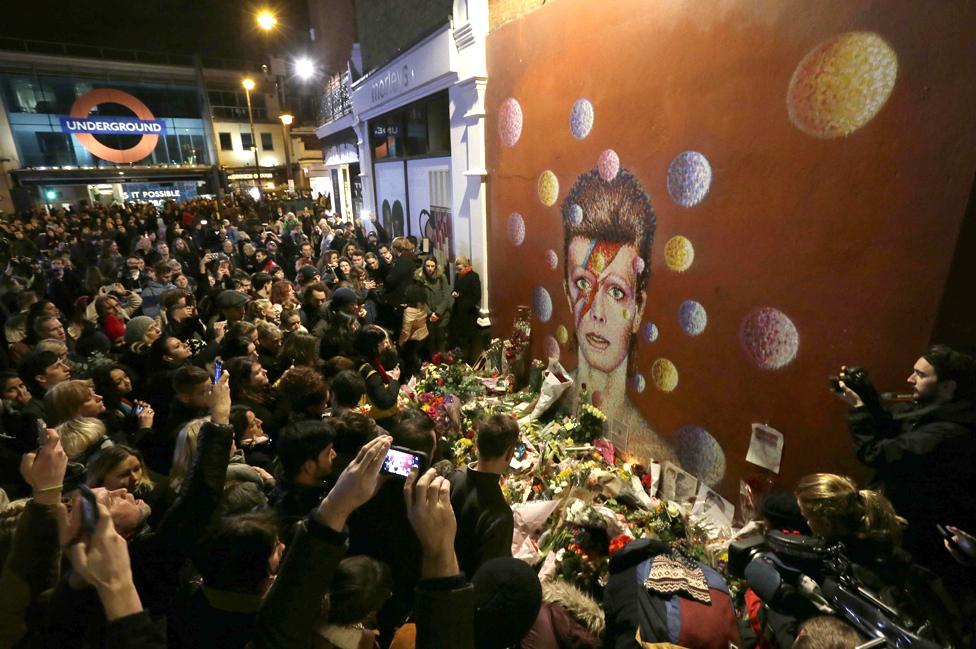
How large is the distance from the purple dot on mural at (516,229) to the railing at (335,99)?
8235mm

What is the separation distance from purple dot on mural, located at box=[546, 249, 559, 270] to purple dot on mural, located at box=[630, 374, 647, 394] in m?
1.46

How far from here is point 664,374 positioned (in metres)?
3.92

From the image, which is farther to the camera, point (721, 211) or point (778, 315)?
point (721, 211)

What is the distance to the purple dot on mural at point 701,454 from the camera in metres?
3.57

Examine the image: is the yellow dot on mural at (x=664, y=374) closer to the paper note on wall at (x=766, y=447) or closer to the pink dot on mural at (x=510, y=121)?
the paper note on wall at (x=766, y=447)

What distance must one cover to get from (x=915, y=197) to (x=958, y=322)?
639 mm

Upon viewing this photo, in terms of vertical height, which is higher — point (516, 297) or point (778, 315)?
point (778, 315)

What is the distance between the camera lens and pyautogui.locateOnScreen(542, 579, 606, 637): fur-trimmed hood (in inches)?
82.2

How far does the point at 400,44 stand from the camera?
26.1 ft

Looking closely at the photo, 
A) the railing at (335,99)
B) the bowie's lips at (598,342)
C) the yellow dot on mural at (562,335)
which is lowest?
the yellow dot on mural at (562,335)

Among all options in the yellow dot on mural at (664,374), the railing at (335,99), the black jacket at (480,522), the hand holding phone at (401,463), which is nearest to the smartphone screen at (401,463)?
the hand holding phone at (401,463)

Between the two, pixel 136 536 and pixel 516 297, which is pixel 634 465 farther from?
pixel 136 536

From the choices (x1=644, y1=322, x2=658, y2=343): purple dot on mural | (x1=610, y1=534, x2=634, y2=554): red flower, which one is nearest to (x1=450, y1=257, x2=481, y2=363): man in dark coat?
(x1=644, y1=322, x2=658, y2=343): purple dot on mural

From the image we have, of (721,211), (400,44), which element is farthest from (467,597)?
(400,44)
